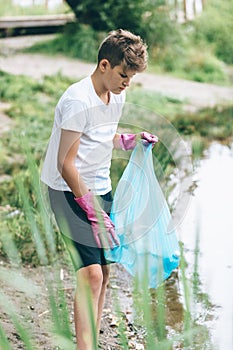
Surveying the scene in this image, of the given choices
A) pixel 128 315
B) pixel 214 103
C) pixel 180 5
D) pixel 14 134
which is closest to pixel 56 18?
pixel 180 5

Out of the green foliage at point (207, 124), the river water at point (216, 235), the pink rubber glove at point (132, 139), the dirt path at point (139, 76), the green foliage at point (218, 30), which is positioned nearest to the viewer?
the pink rubber glove at point (132, 139)

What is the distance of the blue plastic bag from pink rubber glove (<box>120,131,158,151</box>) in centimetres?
3

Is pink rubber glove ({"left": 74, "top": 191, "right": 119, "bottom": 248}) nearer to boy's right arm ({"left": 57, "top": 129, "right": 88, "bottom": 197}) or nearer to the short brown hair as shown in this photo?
boy's right arm ({"left": 57, "top": 129, "right": 88, "bottom": 197})

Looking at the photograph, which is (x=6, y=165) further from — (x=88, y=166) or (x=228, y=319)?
(x=88, y=166)

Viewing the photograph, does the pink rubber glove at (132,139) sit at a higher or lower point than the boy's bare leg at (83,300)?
higher

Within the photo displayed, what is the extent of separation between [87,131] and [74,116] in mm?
124

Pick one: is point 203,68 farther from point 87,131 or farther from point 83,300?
point 83,300

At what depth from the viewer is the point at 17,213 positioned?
533cm

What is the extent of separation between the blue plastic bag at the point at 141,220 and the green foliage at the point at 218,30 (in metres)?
10.3

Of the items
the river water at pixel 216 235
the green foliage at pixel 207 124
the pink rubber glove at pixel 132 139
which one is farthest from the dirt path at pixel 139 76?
the pink rubber glove at pixel 132 139

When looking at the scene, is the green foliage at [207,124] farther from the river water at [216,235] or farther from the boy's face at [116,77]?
the boy's face at [116,77]

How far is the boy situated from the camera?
3.17 metres

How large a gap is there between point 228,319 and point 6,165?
2885mm

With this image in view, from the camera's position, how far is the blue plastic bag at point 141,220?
3332 mm
